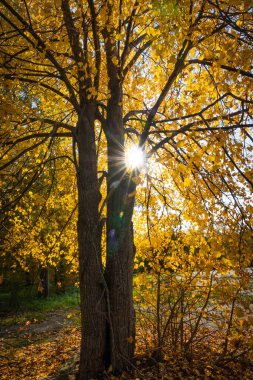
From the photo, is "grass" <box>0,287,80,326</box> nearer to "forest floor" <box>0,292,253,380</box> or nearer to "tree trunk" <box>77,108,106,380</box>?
"forest floor" <box>0,292,253,380</box>

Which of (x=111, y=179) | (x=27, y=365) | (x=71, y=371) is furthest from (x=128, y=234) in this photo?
(x=27, y=365)

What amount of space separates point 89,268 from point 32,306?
12.4 meters

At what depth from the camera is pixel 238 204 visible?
322 centimetres

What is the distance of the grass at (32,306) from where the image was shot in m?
12.8

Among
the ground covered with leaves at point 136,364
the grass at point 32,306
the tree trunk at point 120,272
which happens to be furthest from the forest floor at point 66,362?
the grass at point 32,306

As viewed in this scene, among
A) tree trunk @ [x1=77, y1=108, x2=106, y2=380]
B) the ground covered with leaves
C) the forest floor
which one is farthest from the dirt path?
tree trunk @ [x1=77, y1=108, x2=106, y2=380]

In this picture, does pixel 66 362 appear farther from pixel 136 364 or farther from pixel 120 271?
pixel 120 271

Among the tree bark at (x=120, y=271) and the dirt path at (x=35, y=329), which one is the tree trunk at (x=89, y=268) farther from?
the dirt path at (x=35, y=329)

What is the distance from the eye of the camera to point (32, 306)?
1472cm

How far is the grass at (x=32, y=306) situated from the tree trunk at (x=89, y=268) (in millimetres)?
9500

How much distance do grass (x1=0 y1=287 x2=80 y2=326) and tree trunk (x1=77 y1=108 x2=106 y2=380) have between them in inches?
374

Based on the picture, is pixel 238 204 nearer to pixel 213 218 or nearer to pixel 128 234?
pixel 213 218

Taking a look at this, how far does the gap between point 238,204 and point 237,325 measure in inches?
79.8

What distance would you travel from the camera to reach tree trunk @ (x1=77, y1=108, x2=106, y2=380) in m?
3.80
